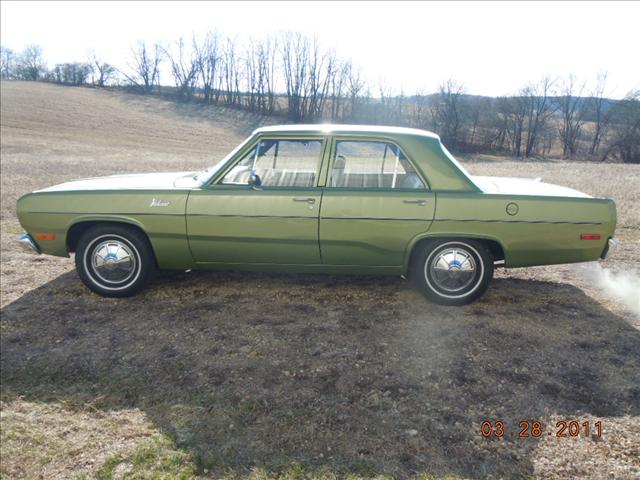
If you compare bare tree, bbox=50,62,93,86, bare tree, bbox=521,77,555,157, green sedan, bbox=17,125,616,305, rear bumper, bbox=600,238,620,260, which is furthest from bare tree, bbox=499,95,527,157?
bare tree, bbox=50,62,93,86

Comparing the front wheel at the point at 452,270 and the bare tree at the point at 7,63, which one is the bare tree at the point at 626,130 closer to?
the front wheel at the point at 452,270

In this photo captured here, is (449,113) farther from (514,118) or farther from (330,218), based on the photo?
(330,218)

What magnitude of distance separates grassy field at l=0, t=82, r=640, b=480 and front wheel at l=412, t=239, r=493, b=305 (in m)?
0.16

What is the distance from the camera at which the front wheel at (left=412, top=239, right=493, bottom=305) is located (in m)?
4.01

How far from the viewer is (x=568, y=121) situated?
3161 centimetres

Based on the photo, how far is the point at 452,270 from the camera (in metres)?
4.03

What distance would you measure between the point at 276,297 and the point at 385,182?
1.57 m

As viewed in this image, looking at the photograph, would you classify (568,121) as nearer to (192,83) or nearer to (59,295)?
(59,295)

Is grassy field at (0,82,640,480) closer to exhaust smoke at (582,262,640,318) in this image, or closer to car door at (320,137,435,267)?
exhaust smoke at (582,262,640,318)

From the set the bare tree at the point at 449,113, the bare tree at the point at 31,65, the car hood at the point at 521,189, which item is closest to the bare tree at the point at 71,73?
the bare tree at the point at 31,65

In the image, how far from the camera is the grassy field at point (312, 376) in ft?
7.73

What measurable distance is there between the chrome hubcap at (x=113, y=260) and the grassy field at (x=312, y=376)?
0.94 feet


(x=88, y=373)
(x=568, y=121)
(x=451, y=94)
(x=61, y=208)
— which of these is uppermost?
(x=451, y=94)

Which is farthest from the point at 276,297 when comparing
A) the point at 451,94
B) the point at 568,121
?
the point at 451,94
